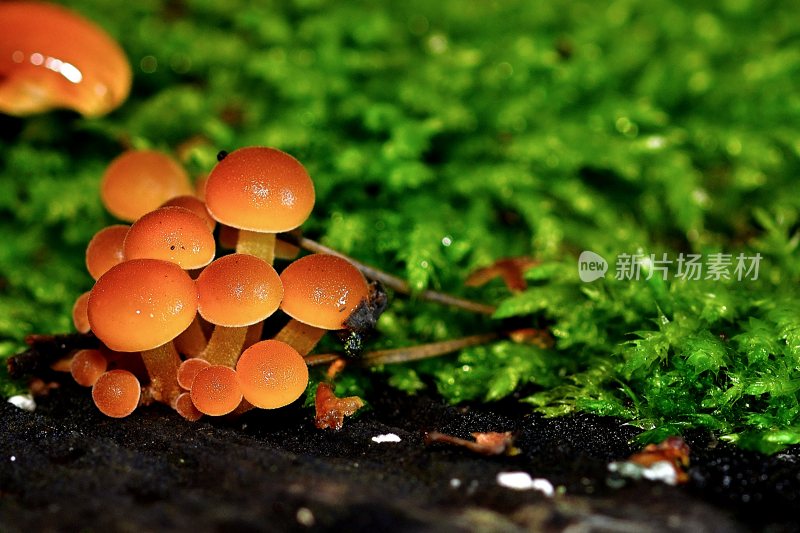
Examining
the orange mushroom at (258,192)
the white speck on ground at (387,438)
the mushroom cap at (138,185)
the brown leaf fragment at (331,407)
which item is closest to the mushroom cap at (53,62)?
the mushroom cap at (138,185)

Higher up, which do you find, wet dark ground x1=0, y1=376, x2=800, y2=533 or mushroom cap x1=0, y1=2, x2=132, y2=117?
mushroom cap x1=0, y1=2, x2=132, y2=117

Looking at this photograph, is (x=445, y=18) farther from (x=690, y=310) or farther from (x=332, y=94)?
(x=690, y=310)

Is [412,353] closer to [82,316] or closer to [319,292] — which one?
[319,292]

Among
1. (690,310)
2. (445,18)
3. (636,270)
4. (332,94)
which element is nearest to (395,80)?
(332,94)

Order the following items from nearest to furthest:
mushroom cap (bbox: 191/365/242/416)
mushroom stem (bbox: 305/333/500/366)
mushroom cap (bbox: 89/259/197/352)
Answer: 1. mushroom cap (bbox: 89/259/197/352)
2. mushroom cap (bbox: 191/365/242/416)
3. mushroom stem (bbox: 305/333/500/366)

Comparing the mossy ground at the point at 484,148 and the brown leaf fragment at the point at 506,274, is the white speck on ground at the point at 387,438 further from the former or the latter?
the brown leaf fragment at the point at 506,274

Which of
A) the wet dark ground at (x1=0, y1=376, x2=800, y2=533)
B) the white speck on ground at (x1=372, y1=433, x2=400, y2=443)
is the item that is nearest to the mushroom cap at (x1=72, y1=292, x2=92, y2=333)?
the wet dark ground at (x1=0, y1=376, x2=800, y2=533)

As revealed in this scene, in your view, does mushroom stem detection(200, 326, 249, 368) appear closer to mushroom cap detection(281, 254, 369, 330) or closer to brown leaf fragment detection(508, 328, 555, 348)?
mushroom cap detection(281, 254, 369, 330)
